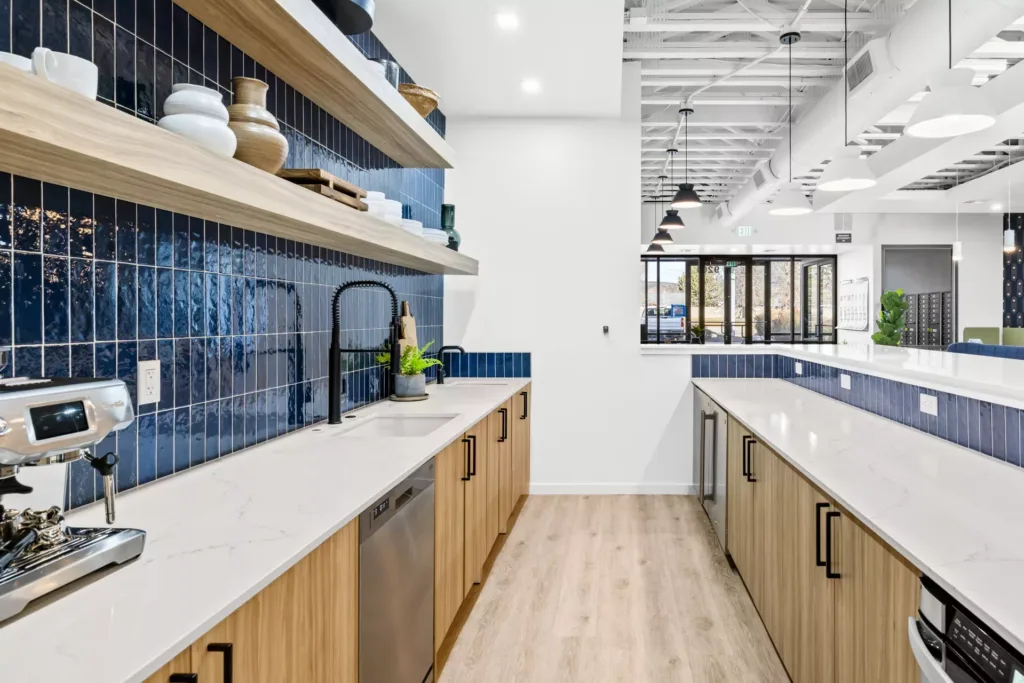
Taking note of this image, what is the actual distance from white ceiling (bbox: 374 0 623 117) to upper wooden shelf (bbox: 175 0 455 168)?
555 mm

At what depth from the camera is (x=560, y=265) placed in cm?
445

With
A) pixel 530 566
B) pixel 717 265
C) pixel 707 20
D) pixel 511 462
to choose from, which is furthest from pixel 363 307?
pixel 717 265

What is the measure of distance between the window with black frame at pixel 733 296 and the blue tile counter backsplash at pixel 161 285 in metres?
10.1

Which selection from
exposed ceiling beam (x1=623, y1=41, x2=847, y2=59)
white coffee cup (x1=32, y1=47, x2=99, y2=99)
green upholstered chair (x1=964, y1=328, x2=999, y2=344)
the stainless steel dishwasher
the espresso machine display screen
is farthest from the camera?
green upholstered chair (x1=964, y1=328, x2=999, y2=344)

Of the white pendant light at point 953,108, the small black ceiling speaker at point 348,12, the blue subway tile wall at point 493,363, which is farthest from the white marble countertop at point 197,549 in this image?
the white pendant light at point 953,108

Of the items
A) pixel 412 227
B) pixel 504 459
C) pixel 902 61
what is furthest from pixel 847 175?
pixel 412 227

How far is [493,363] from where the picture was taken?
14.7 feet

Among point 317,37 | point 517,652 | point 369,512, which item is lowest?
point 517,652

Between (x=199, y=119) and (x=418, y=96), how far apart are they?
1651 millimetres

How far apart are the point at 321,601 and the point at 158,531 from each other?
33cm

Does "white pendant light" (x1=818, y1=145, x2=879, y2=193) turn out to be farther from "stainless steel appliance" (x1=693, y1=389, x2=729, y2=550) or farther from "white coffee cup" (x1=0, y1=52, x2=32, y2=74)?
"white coffee cup" (x1=0, y1=52, x2=32, y2=74)

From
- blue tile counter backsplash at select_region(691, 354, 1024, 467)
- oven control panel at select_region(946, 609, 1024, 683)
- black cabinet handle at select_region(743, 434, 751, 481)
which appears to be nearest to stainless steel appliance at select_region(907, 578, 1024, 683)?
oven control panel at select_region(946, 609, 1024, 683)

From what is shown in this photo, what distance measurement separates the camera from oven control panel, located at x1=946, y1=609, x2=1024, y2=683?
85 cm

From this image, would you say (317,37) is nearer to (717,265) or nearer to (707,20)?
(707,20)
